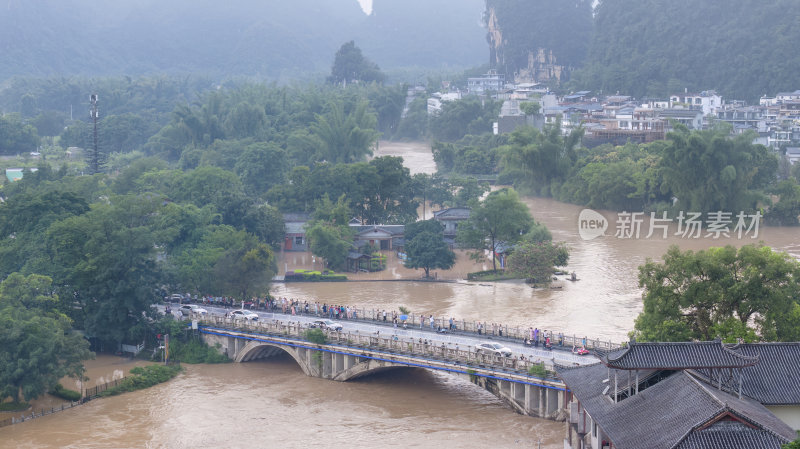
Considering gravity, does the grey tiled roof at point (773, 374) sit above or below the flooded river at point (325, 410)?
above

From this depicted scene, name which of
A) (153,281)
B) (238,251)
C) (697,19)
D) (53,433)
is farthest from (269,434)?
(697,19)

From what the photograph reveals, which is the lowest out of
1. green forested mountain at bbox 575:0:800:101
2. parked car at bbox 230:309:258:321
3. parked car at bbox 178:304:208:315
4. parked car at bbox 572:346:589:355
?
parked car at bbox 572:346:589:355

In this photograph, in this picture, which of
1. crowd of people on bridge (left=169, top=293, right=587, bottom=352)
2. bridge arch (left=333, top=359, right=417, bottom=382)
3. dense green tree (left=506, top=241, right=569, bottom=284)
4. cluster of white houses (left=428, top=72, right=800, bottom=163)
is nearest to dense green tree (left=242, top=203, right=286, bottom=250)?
crowd of people on bridge (left=169, top=293, right=587, bottom=352)

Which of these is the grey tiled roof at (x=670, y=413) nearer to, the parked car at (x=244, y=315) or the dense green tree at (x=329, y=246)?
the parked car at (x=244, y=315)

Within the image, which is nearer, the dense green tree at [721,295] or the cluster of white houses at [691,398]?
the cluster of white houses at [691,398]

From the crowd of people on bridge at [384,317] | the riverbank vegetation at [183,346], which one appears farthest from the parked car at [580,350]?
the riverbank vegetation at [183,346]

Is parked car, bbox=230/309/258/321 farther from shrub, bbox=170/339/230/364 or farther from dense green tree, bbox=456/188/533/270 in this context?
dense green tree, bbox=456/188/533/270

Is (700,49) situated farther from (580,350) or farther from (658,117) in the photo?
(580,350)
